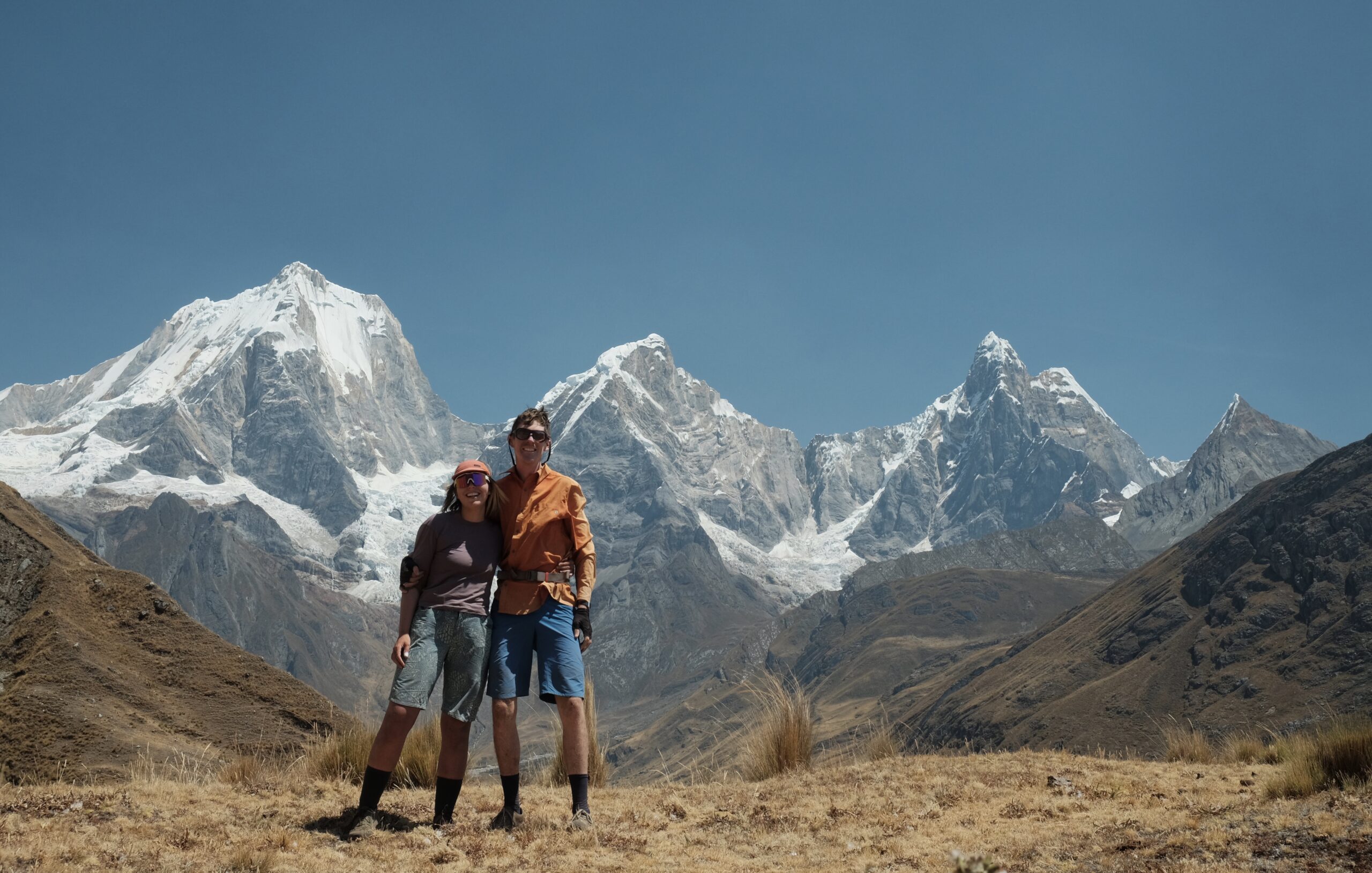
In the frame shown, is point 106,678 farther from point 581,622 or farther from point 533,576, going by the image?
point 581,622

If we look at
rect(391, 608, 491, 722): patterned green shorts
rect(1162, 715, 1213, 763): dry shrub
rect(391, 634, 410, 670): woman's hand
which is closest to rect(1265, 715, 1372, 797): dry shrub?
rect(1162, 715, 1213, 763): dry shrub

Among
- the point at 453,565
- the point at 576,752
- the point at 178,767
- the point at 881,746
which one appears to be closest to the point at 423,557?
the point at 453,565

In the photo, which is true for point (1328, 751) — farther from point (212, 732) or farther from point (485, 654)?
point (212, 732)

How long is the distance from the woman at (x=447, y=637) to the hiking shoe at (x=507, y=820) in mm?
371

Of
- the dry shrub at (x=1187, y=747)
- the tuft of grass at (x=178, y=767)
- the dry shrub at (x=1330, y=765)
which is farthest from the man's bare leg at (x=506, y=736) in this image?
the dry shrub at (x=1187, y=747)

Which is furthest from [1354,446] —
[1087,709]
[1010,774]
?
[1010,774]

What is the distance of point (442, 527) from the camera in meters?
7.62

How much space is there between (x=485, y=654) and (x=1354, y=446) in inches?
7331

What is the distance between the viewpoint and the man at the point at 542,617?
7.61m

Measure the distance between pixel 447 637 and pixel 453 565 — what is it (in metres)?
0.52

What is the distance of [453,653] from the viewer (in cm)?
752

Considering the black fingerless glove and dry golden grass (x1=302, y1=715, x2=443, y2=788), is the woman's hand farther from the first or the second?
dry golden grass (x1=302, y1=715, x2=443, y2=788)

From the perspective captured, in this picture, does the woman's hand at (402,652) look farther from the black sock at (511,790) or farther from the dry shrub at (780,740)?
the dry shrub at (780,740)

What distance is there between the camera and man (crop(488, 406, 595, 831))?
761 cm
